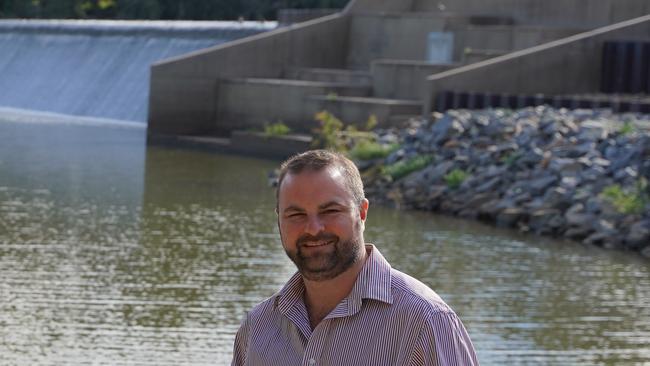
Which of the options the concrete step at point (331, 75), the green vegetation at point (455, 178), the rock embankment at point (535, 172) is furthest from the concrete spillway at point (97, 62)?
the green vegetation at point (455, 178)

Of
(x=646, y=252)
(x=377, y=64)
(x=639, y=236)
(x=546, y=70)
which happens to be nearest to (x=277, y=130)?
(x=377, y=64)

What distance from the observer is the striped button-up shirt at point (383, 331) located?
3041 mm

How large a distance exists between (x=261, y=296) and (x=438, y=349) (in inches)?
328

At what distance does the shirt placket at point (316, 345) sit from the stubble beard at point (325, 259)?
0.32 ft

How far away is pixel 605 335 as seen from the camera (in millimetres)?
10320

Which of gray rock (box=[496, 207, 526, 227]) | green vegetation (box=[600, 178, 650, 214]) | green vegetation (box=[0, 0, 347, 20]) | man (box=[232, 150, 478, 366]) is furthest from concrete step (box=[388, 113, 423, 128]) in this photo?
green vegetation (box=[0, 0, 347, 20])

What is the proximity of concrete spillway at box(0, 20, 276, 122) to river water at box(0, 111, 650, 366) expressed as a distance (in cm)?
1362

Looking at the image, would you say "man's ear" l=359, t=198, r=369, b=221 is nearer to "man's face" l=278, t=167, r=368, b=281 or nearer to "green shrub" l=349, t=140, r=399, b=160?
"man's face" l=278, t=167, r=368, b=281

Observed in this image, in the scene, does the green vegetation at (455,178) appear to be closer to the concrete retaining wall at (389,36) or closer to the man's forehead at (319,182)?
the concrete retaining wall at (389,36)

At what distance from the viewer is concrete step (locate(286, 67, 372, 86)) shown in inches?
1104

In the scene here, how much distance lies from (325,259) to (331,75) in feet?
84.8

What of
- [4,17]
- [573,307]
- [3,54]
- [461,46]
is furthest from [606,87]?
[4,17]

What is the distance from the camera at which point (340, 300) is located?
3.15 m

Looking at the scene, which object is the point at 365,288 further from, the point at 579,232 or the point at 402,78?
the point at 402,78
